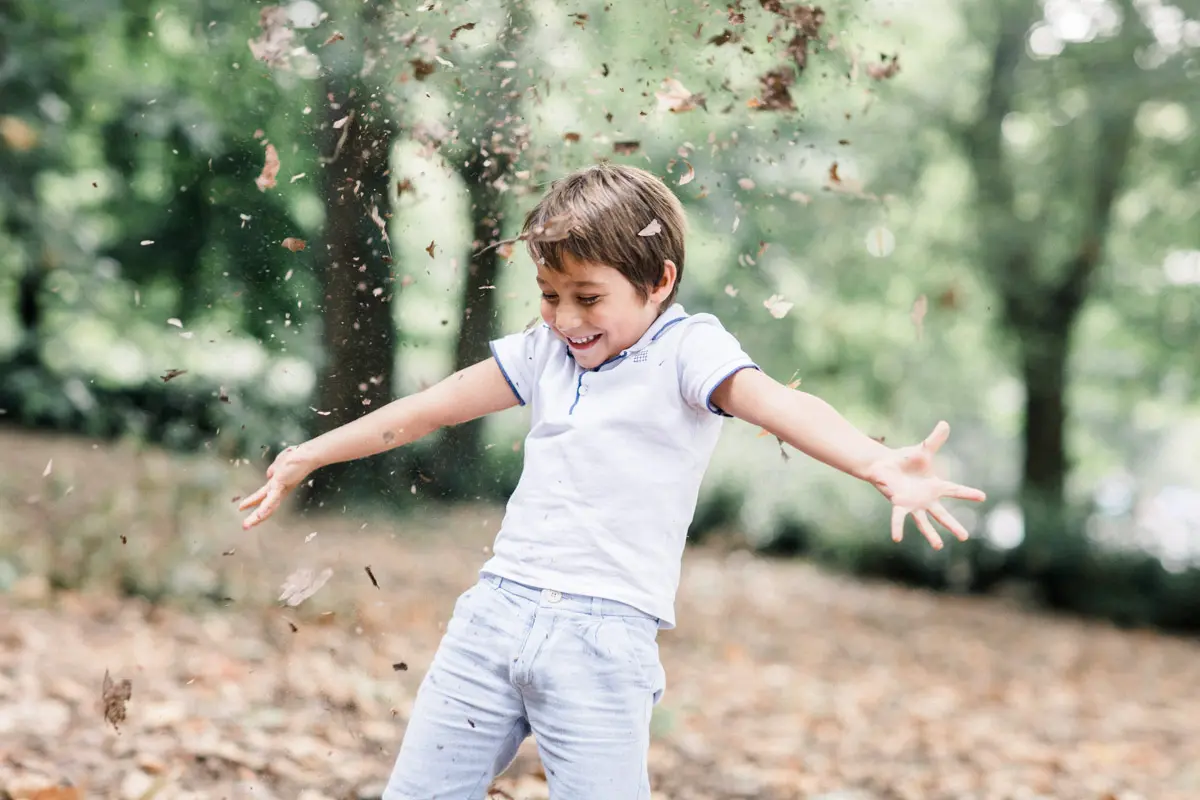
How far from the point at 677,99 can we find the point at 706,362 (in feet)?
4.24

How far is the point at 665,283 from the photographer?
2258 mm

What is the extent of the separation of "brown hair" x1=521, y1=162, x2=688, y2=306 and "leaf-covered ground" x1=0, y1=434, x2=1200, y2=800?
1417 millimetres

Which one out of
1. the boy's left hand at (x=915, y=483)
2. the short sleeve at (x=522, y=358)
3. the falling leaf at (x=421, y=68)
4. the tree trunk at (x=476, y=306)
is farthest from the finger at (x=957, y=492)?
the falling leaf at (x=421, y=68)

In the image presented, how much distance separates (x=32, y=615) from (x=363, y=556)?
319 centimetres

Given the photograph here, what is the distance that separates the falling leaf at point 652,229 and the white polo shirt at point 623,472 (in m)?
0.17

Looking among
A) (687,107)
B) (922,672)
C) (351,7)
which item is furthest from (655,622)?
(922,672)

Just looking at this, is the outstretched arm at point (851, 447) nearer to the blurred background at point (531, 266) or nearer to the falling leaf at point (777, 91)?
the blurred background at point (531, 266)

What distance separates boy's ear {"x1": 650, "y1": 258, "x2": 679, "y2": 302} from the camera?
224cm

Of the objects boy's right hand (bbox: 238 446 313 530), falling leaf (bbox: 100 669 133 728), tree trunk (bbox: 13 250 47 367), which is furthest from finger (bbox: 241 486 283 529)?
tree trunk (bbox: 13 250 47 367)

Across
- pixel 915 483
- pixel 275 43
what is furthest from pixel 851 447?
pixel 275 43

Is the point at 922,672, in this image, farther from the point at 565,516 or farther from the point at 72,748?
the point at 565,516

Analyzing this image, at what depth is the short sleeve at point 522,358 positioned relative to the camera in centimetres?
234

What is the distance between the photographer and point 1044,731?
5.95m

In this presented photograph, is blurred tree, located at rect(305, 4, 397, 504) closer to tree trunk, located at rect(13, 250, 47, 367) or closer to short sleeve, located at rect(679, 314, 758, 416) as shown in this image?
short sleeve, located at rect(679, 314, 758, 416)
